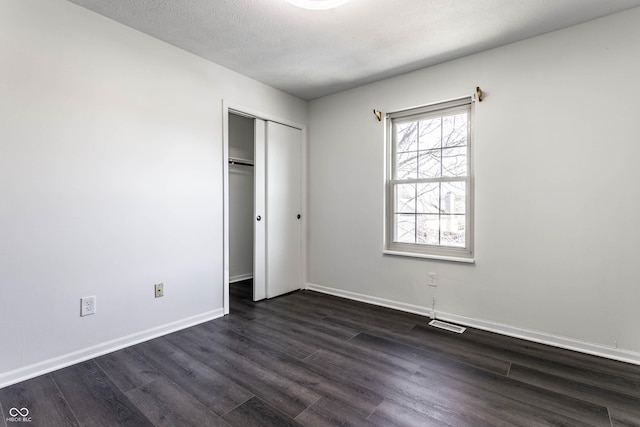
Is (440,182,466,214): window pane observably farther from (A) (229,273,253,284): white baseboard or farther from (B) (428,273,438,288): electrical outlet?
(A) (229,273,253,284): white baseboard

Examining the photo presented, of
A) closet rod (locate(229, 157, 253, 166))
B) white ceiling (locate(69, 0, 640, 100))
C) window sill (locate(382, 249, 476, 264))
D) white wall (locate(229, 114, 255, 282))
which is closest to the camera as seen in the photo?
white ceiling (locate(69, 0, 640, 100))

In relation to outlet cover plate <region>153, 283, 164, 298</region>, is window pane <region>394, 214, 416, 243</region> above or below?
above

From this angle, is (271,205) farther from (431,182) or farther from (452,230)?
(452,230)

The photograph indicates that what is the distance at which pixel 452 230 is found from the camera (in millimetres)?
3010

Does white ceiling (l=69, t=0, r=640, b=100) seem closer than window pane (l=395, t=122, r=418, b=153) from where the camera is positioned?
Yes

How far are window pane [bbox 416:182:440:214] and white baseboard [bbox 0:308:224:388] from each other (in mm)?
2366

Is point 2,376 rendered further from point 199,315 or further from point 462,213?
point 462,213

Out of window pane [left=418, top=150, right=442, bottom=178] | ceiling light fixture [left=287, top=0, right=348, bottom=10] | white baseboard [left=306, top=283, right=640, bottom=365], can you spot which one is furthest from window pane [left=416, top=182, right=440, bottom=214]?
ceiling light fixture [left=287, top=0, right=348, bottom=10]

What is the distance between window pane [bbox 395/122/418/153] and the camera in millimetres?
3262

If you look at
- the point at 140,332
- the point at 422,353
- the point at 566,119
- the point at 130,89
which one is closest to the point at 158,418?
the point at 140,332

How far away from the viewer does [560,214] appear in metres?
2.42

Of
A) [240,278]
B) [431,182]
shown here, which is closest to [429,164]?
[431,182]

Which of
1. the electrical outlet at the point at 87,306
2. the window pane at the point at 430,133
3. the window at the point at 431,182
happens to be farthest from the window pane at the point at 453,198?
the electrical outlet at the point at 87,306

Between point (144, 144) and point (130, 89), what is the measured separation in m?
0.43
